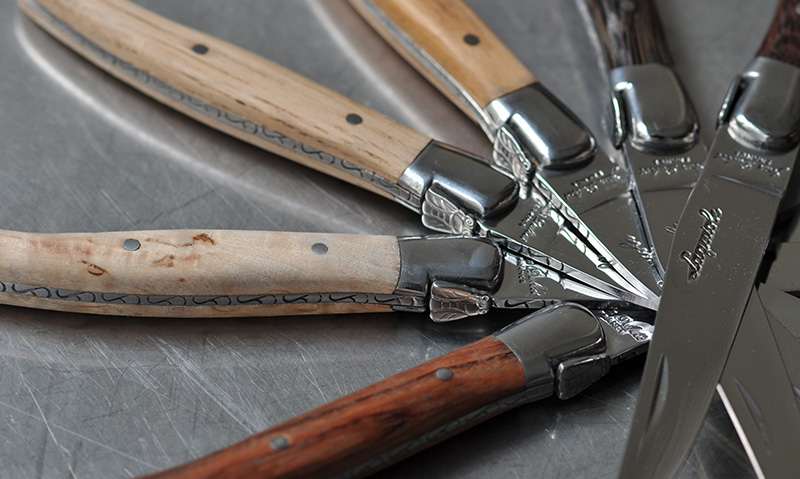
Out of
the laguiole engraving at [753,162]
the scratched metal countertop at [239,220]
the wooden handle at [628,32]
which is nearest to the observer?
the scratched metal countertop at [239,220]

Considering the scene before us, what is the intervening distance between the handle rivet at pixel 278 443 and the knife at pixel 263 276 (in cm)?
15

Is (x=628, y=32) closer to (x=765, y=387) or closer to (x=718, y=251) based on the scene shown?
(x=718, y=251)

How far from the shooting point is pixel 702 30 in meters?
1.09

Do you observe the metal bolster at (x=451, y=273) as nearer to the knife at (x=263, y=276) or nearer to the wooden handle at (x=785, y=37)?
the knife at (x=263, y=276)

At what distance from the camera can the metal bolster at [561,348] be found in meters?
0.69

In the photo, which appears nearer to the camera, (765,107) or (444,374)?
(444,374)

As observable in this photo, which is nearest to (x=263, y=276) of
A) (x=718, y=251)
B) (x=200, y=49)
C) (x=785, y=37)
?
(x=200, y=49)

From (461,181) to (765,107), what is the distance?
32cm

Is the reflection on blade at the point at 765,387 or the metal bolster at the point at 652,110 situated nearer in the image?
the reflection on blade at the point at 765,387

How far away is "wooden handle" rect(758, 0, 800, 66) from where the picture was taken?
2.98 ft

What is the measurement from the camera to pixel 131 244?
718 millimetres

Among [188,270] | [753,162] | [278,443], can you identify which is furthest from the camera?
[753,162]

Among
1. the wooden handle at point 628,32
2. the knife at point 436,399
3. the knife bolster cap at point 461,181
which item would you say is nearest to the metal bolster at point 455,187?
the knife bolster cap at point 461,181

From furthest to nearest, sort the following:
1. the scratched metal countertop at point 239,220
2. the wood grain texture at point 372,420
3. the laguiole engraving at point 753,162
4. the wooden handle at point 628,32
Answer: the wooden handle at point 628,32 → the laguiole engraving at point 753,162 → the scratched metal countertop at point 239,220 → the wood grain texture at point 372,420
